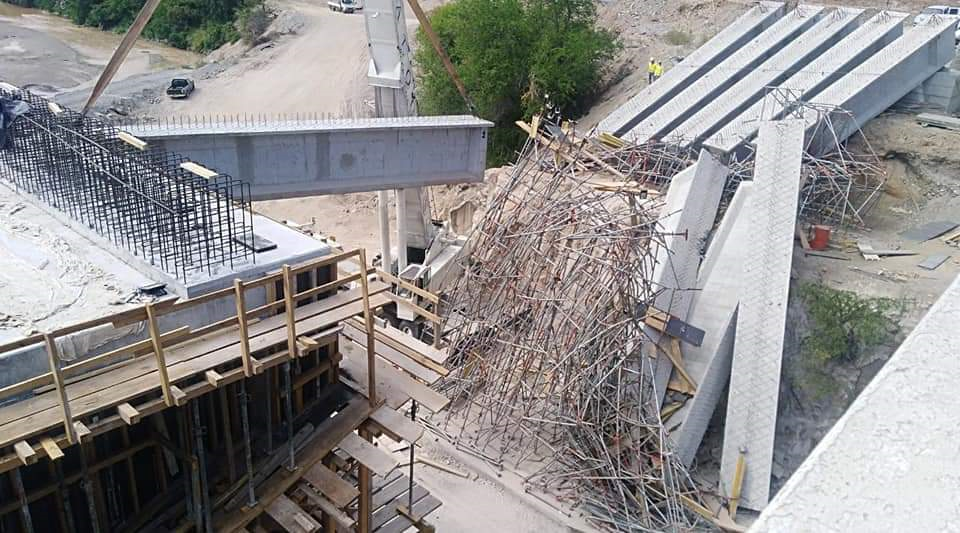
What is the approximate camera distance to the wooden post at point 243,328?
784cm

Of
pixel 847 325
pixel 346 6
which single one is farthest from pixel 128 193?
pixel 346 6

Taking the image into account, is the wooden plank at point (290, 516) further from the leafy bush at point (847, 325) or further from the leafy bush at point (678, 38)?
the leafy bush at point (678, 38)

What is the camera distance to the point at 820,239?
1731 centimetres

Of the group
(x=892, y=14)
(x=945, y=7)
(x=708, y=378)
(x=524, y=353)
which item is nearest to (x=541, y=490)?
(x=524, y=353)

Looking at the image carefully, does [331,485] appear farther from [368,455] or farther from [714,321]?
[714,321]

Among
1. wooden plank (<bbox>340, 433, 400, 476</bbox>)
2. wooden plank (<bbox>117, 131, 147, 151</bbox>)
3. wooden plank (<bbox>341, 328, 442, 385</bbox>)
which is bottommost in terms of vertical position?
wooden plank (<bbox>340, 433, 400, 476</bbox>)

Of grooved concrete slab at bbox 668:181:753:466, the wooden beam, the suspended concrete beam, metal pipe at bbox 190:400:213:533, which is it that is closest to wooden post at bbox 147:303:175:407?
metal pipe at bbox 190:400:213:533

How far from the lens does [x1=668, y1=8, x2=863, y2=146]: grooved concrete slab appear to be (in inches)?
841

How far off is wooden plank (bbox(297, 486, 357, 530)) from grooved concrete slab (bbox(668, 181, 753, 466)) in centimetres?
672

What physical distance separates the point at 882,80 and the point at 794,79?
7.15 ft

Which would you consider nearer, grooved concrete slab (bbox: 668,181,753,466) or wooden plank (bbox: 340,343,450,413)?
wooden plank (bbox: 340,343,450,413)

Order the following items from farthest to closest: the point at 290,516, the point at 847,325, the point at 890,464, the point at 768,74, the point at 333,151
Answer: the point at 768,74 < the point at 333,151 < the point at 847,325 < the point at 290,516 < the point at 890,464

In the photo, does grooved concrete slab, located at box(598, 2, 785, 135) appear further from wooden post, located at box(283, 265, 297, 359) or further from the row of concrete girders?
wooden post, located at box(283, 265, 297, 359)

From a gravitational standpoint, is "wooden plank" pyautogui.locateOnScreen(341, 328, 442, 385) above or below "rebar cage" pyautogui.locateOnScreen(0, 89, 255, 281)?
below
